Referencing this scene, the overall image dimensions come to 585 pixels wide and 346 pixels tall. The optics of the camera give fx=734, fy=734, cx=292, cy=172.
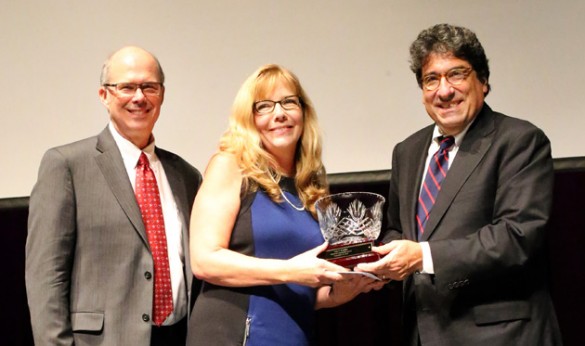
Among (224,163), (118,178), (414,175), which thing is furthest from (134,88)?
(414,175)

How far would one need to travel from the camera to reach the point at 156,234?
7.82 ft

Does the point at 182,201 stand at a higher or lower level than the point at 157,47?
lower

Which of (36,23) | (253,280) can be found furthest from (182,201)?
(36,23)

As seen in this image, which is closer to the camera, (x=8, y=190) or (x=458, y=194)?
(x=458, y=194)

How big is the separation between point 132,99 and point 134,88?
0.05 metres

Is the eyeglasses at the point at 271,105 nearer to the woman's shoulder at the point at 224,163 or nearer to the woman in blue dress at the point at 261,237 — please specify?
the woman in blue dress at the point at 261,237

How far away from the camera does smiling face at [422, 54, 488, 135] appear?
2.29m

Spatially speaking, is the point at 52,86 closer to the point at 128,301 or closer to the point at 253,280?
the point at 128,301

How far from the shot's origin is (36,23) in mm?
3404

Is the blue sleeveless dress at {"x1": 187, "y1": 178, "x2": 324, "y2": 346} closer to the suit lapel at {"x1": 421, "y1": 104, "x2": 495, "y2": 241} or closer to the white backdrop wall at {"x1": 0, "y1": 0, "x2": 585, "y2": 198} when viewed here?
the suit lapel at {"x1": 421, "y1": 104, "x2": 495, "y2": 241}

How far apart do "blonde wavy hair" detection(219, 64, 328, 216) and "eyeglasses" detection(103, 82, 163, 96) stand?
36 cm

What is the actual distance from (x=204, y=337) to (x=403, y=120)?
1616 mm

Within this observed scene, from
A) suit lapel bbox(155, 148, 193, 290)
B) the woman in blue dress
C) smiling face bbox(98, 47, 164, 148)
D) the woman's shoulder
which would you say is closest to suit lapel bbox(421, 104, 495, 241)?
the woman in blue dress

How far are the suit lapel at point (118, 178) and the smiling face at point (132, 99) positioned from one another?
0.26ft
